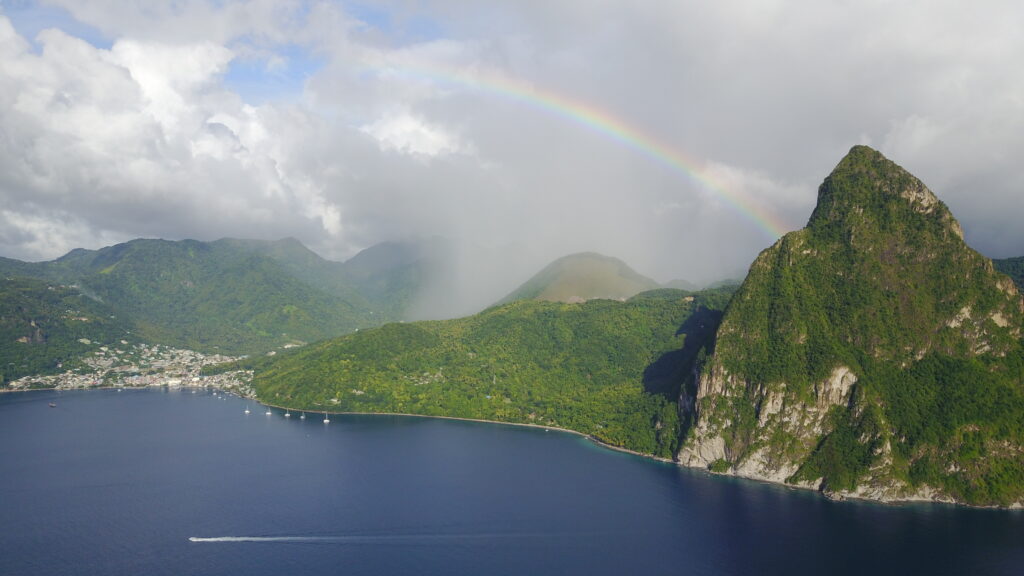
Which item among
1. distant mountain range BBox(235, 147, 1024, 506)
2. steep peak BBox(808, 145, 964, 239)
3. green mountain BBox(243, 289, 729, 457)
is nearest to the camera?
distant mountain range BBox(235, 147, 1024, 506)

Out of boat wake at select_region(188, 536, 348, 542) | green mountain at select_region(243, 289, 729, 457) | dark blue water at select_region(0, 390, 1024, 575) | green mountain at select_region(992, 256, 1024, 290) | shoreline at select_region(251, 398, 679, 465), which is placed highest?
green mountain at select_region(992, 256, 1024, 290)

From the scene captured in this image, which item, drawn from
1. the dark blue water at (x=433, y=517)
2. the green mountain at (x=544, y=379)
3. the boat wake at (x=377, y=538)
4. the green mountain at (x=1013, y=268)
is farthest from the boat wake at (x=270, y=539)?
the green mountain at (x=1013, y=268)

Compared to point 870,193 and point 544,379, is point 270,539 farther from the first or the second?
point 870,193

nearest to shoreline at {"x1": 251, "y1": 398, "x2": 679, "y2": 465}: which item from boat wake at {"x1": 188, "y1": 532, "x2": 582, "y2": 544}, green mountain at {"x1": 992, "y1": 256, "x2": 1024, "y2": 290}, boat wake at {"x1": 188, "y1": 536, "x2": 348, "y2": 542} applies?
boat wake at {"x1": 188, "y1": 532, "x2": 582, "y2": 544}

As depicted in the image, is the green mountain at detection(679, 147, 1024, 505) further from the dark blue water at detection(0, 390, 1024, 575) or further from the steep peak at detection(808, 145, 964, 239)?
the dark blue water at detection(0, 390, 1024, 575)

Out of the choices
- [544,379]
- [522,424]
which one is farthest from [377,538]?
[544,379]

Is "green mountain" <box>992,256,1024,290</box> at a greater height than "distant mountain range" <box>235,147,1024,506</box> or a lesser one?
greater

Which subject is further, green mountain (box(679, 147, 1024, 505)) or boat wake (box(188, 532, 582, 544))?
green mountain (box(679, 147, 1024, 505))

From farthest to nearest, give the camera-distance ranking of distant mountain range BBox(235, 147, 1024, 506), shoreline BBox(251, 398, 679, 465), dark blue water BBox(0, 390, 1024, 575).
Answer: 1. shoreline BBox(251, 398, 679, 465)
2. distant mountain range BBox(235, 147, 1024, 506)
3. dark blue water BBox(0, 390, 1024, 575)
